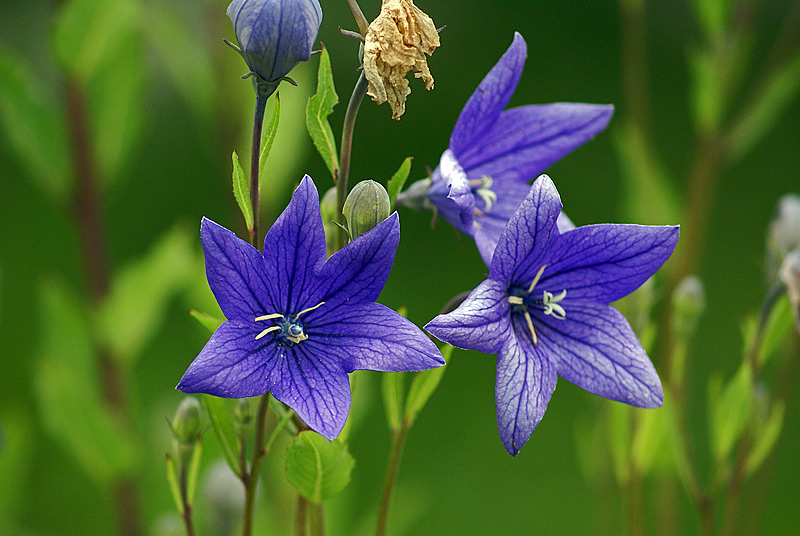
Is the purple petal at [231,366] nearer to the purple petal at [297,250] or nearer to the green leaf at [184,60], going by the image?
the purple petal at [297,250]

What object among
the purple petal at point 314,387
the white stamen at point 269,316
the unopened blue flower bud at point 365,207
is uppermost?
the unopened blue flower bud at point 365,207

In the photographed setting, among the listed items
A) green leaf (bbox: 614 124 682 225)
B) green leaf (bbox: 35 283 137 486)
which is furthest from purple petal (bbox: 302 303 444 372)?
green leaf (bbox: 614 124 682 225)

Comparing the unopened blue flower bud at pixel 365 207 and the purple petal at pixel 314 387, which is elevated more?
the unopened blue flower bud at pixel 365 207

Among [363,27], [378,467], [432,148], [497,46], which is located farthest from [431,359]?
[497,46]

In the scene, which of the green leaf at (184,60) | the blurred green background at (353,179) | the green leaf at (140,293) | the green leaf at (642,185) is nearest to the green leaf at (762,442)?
the blurred green background at (353,179)

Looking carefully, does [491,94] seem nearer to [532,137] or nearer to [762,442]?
[532,137]

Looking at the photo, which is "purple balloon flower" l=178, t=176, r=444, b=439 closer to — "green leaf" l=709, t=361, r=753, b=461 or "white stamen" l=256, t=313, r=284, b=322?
"white stamen" l=256, t=313, r=284, b=322

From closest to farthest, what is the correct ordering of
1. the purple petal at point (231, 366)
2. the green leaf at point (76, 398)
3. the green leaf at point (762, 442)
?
the purple petal at point (231, 366) → the green leaf at point (762, 442) → the green leaf at point (76, 398)
